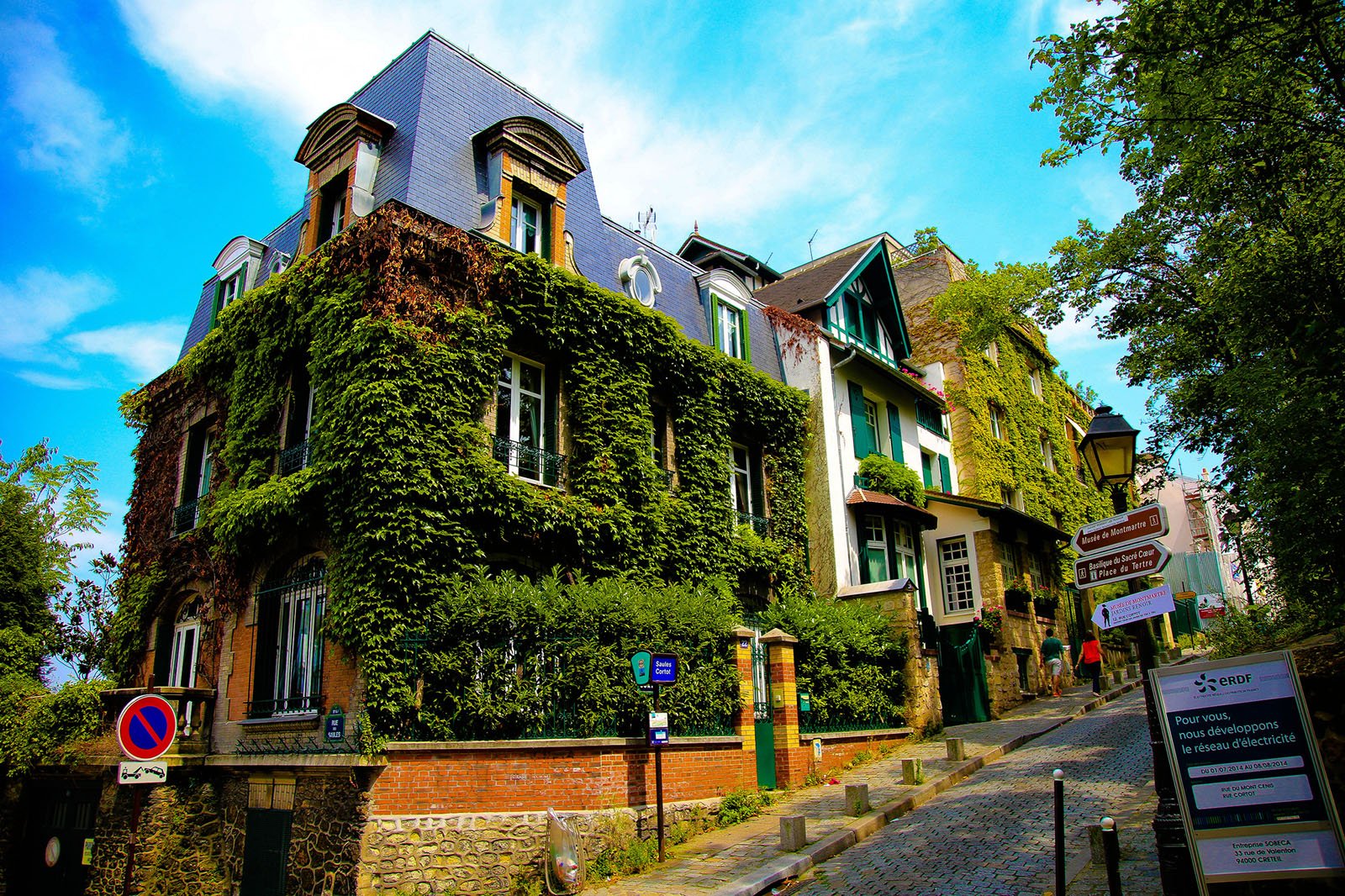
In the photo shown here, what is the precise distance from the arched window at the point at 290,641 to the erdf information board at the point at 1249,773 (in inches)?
391

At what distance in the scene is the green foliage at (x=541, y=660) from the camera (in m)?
10.2

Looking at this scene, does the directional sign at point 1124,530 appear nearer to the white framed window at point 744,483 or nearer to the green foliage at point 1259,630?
the green foliage at point 1259,630

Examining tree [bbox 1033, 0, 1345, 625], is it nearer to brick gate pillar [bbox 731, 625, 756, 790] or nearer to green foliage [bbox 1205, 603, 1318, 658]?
green foliage [bbox 1205, 603, 1318, 658]

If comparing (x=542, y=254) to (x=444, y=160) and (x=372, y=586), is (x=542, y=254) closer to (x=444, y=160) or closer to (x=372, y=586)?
(x=444, y=160)

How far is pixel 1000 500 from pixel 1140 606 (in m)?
23.0

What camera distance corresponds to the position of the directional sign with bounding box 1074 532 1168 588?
20.9 feet

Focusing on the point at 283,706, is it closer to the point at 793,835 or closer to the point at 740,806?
the point at 740,806

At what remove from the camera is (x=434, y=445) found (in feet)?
38.6

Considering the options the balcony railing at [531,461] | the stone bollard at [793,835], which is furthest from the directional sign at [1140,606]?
the balcony railing at [531,461]

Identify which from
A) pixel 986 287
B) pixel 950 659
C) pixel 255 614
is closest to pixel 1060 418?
pixel 986 287

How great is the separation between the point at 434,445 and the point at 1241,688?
932 cm

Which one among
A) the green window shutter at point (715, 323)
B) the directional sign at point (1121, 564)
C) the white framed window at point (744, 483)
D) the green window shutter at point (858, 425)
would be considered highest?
the green window shutter at point (715, 323)

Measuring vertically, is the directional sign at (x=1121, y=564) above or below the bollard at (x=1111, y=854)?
above

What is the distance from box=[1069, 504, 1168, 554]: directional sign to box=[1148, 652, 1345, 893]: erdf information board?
3.24ft
